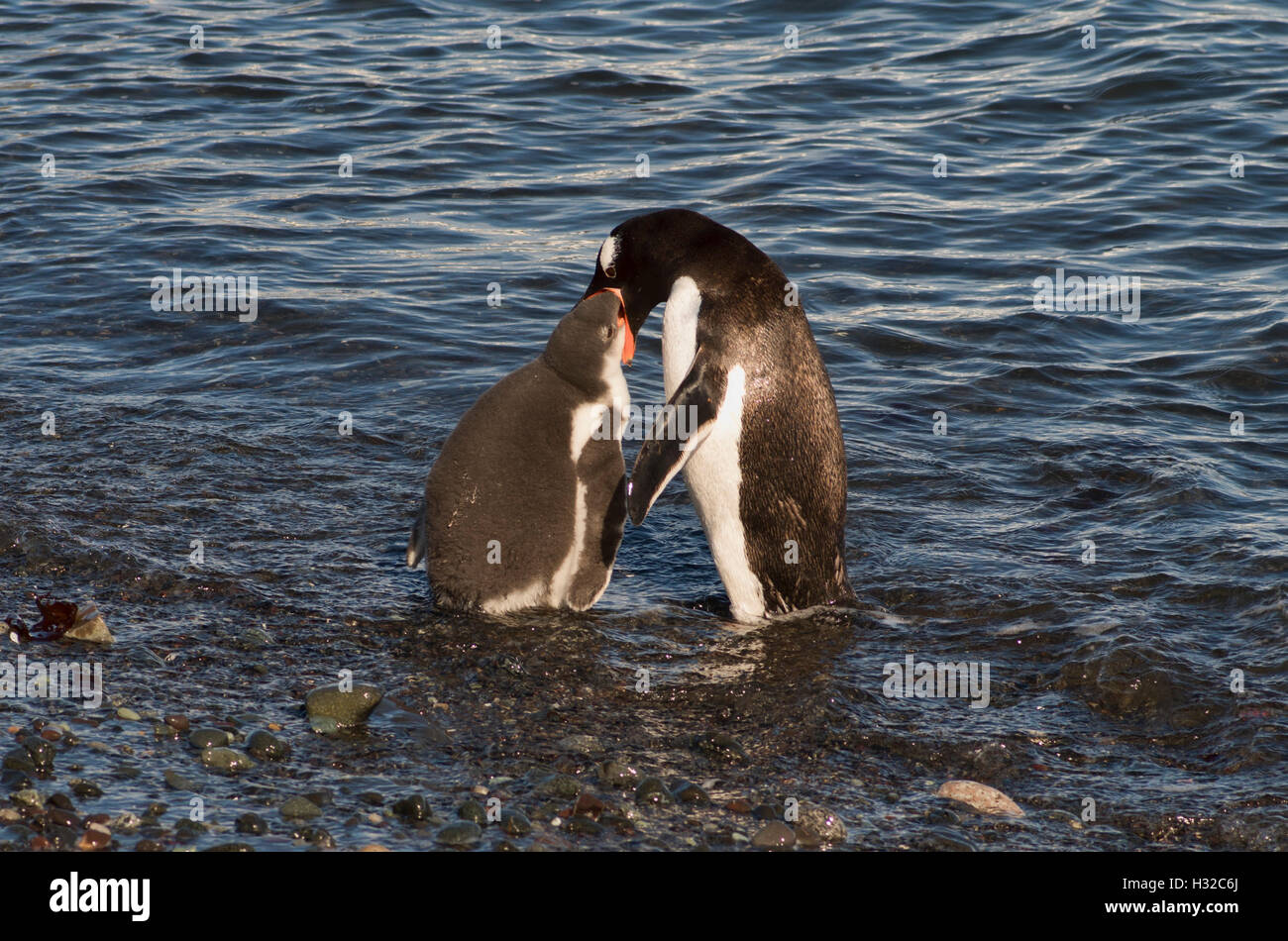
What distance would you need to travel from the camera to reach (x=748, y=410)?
5410 millimetres

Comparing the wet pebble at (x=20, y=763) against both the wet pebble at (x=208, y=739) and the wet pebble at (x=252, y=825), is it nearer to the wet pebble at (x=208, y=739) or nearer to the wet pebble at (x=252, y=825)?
the wet pebble at (x=208, y=739)

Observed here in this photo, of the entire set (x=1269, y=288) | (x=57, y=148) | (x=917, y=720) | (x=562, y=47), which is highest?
(x=562, y=47)

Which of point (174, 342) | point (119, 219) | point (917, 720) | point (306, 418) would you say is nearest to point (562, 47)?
point (119, 219)

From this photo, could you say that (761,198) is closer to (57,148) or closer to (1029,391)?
(1029,391)

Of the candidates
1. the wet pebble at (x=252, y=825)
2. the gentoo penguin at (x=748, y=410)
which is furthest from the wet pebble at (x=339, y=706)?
the gentoo penguin at (x=748, y=410)

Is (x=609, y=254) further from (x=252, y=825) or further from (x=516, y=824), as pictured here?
(x=252, y=825)

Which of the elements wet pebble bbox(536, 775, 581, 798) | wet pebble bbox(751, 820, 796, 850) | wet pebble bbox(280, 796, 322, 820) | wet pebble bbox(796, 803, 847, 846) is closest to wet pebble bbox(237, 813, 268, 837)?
wet pebble bbox(280, 796, 322, 820)

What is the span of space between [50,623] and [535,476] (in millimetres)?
1618

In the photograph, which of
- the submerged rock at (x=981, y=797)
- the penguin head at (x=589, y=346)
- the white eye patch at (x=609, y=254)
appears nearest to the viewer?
the submerged rock at (x=981, y=797)

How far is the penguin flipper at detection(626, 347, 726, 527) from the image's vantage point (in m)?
5.03

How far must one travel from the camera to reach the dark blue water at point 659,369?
4527 millimetres

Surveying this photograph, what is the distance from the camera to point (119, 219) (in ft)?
34.2

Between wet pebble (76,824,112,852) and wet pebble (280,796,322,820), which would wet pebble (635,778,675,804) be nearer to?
wet pebble (280,796,322,820)

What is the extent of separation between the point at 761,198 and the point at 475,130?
9.37 feet
